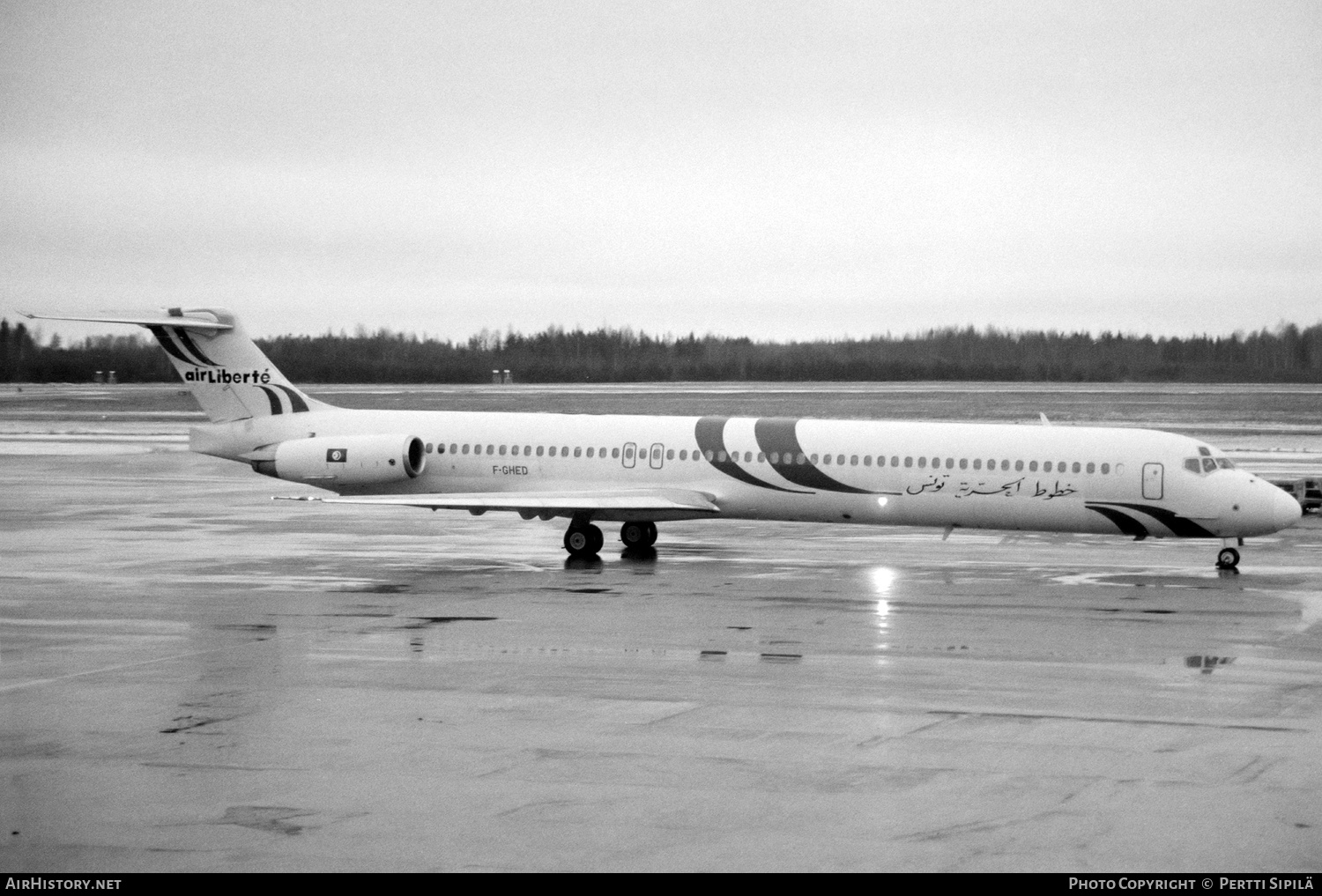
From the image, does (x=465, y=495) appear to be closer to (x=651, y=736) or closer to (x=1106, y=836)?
(x=651, y=736)

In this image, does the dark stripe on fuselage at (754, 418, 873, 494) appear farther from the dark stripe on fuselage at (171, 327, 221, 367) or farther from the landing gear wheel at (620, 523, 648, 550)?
the dark stripe on fuselage at (171, 327, 221, 367)

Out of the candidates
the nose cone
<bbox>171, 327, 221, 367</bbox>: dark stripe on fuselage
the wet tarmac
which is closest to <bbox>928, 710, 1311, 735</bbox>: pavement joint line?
the wet tarmac

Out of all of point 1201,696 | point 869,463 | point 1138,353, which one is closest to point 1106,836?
point 1201,696

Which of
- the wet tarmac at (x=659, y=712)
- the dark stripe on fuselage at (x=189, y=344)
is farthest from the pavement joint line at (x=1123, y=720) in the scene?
the dark stripe on fuselage at (x=189, y=344)

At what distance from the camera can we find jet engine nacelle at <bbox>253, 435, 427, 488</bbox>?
1204 inches

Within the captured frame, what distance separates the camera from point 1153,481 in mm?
26984

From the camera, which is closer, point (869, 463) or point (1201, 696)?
point (1201, 696)

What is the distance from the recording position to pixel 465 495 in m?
30.2

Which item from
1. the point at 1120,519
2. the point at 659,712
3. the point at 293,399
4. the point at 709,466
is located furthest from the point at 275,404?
the point at 659,712

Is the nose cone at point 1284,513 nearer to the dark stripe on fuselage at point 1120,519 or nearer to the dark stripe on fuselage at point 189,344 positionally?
the dark stripe on fuselage at point 1120,519

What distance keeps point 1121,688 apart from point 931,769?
173 inches

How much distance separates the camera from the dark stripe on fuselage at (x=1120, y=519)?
89.0ft

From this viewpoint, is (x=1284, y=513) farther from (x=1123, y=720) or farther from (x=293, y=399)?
(x=293, y=399)
